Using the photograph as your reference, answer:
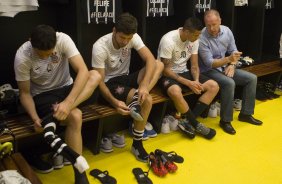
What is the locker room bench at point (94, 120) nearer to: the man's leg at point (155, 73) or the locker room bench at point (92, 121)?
the locker room bench at point (92, 121)

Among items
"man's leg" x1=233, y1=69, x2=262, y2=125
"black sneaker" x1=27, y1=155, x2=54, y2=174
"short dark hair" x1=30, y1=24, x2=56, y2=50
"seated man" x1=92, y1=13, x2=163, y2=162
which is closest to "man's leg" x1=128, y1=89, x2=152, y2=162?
"seated man" x1=92, y1=13, x2=163, y2=162

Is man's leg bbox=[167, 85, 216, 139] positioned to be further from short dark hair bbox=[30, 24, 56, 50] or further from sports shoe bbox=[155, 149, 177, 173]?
short dark hair bbox=[30, 24, 56, 50]

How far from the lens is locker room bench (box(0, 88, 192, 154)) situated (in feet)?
7.49

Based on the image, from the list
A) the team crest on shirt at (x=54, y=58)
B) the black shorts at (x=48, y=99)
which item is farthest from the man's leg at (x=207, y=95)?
the team crest on shirt at (x=54, y=58)

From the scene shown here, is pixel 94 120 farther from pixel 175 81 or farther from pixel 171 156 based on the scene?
pixel 175 81

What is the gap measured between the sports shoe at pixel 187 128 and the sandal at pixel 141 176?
2.43 ft

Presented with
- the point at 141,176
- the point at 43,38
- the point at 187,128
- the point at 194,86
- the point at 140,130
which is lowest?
the point at 141,176

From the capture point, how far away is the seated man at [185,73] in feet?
9.96

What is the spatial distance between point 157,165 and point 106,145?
523 millimetres

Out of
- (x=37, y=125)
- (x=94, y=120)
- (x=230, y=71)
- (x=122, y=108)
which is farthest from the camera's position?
(x=230, y=71)

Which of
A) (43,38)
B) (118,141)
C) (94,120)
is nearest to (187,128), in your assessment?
(118,141)

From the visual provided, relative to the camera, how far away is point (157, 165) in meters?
2.50

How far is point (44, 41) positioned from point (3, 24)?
34.7 inches

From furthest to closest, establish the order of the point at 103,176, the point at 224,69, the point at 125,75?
1. the point at 224,69
2. the point at 125,75
3. the point at 103,176
